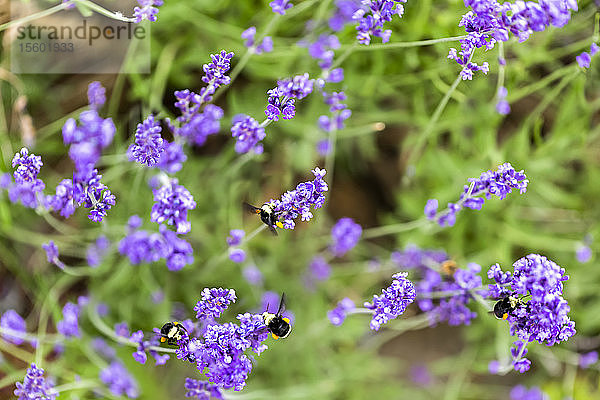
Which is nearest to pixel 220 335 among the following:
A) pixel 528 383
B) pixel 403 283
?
pixel 403 283

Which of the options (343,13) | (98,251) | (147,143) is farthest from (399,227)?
(147,143)

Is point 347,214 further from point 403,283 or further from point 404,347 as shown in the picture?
point 403,283

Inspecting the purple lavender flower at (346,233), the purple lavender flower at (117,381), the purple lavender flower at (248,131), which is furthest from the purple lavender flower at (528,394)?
the purple lavender flower at (248,131)

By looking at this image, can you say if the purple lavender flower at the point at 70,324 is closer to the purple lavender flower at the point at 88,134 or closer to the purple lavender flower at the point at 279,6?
the purple lavender flower at the point at 88,134

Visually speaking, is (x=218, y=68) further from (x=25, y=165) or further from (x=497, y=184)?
(x=497, y=184)

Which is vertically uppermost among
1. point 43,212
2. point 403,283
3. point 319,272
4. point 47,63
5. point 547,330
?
point 47,63

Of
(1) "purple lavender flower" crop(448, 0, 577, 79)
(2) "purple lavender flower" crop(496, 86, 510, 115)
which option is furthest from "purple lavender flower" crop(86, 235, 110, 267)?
(2) "purple lavender flower" crop(496, 86, 510, 115)

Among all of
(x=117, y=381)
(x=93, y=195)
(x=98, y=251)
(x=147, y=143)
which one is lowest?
(x=117, y=381)
